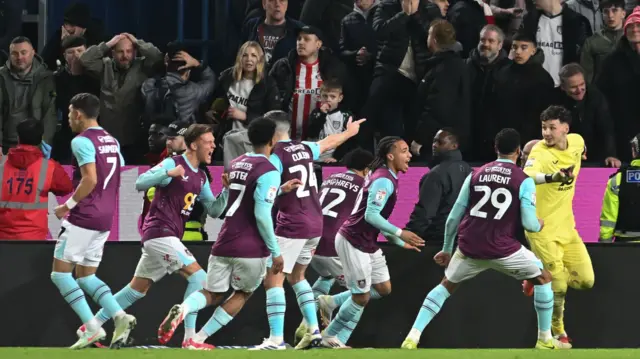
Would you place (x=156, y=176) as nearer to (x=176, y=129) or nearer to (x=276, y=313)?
(x=276, y=313)

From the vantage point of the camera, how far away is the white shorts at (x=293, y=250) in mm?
12039

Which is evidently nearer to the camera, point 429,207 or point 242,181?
point 242,181

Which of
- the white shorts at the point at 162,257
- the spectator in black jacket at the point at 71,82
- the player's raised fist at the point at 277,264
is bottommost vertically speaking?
the white shorts at the point at 162,257

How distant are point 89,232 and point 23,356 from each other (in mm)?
1658

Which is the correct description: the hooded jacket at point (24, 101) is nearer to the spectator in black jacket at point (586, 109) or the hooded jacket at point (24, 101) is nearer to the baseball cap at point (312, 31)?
the baseball cap at point (312, 31)

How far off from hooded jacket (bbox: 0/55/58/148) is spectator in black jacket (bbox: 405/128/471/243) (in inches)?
A: 150

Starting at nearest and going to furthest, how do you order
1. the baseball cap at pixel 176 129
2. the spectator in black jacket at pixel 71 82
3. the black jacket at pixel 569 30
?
1. the baseball cap at pixel 176 129
2. the black jacket at pixel 569 30
3. the spectator in black jacket at pixel 71 82

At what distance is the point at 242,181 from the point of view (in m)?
11.3

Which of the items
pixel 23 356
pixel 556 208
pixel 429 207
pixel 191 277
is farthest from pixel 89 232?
pixel 556 208

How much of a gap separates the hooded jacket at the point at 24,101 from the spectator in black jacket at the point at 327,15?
2714 millimetres

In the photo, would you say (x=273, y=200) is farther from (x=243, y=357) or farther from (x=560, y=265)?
(x=560, y=265)

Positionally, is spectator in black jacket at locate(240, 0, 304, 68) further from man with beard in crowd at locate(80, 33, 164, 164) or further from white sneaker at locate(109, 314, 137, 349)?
white sneaker at locate(109, 314, 137, 349)

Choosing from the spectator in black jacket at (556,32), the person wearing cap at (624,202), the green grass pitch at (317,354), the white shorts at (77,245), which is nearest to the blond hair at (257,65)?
the spectator in black jacket at (556,32)

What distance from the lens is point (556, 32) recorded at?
14188 millimetres
